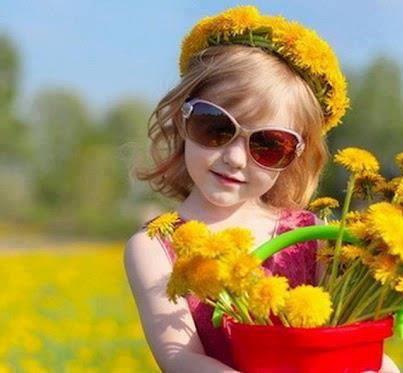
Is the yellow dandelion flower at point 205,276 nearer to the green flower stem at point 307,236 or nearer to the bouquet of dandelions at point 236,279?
the bouquet of dandelions at point 236,279

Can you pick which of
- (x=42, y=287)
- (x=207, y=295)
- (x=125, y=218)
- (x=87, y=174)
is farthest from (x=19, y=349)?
(x=87, y=174)

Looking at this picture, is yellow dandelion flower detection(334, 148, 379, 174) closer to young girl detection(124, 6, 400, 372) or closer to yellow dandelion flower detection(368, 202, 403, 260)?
yellow dandelion flower detection(368, 202, 403, 260)

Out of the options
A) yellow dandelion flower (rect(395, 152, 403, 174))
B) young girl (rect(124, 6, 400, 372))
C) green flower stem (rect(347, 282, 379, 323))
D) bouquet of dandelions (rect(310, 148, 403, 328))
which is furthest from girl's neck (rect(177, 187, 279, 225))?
green flower stem (rect(347, 282, 379, 323))

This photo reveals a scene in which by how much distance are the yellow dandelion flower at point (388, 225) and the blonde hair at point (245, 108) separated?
1.33 ft

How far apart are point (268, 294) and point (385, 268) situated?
220mm

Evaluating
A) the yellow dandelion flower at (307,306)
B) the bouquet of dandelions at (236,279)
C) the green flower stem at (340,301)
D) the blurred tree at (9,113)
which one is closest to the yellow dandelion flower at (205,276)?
the bouquet of dandelions at (236,279)

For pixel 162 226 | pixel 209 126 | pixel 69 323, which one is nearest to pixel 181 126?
pixel 209 126

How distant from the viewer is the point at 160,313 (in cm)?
245

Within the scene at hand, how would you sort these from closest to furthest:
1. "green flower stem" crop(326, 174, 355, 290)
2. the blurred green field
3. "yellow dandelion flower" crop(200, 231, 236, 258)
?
"yellow dandelion flower" crop(200, 231, 236, 258)
"green flower stem" crop(326, 174, 355, 290)
the blurred green field

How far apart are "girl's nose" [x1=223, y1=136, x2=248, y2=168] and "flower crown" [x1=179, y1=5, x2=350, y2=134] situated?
0.22 meters

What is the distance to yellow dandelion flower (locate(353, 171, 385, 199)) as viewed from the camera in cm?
244

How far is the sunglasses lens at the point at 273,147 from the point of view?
8.12ft

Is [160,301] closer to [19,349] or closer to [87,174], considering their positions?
[19,349]

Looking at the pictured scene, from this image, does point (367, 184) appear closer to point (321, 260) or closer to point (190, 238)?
point (321, 260)
